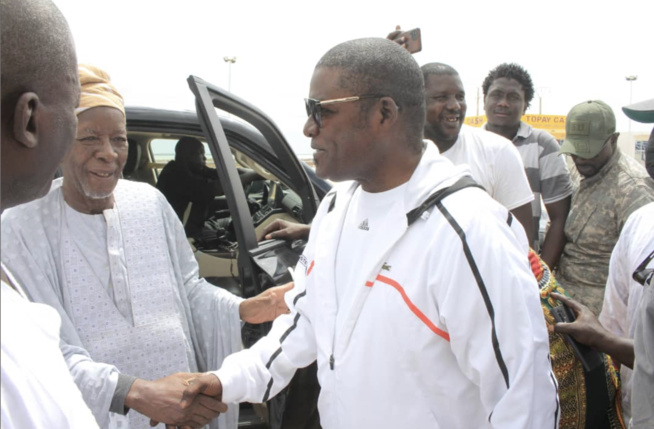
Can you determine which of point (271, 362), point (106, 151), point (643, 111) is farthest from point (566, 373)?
point (106, 151)

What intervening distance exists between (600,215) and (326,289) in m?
2.21

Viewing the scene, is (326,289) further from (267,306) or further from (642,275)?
(642,275)

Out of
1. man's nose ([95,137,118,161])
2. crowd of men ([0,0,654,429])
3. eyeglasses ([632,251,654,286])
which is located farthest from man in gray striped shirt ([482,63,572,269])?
man's nose ([95,137,118,161])

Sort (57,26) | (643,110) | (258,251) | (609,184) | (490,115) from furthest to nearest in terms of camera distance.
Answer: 1. (490,115)
2. (609,184)
3. (258,251)
4. (643,110)
5. (57,26)

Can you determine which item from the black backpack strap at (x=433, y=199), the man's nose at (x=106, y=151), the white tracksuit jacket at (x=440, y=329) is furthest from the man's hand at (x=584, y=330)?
the man's nose at (x=106, y=151)

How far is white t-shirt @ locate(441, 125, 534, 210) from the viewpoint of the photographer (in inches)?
121

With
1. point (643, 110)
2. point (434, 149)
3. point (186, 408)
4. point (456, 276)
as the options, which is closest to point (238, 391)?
point (186, 408)

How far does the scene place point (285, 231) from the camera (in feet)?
9.18

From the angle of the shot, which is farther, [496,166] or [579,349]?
[496,166]

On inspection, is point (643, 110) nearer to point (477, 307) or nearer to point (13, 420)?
point (477, 307)

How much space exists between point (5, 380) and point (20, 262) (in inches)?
58.5

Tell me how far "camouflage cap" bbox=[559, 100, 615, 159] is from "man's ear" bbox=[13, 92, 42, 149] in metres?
3.13

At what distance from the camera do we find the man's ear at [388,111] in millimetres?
1684

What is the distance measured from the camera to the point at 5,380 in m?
0.68
